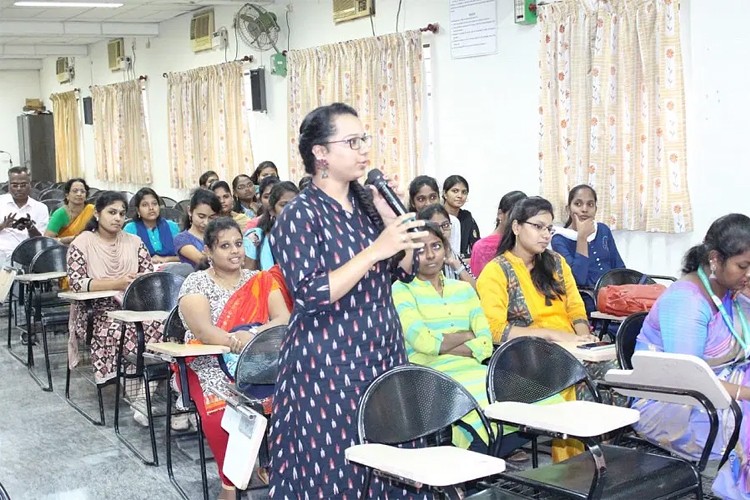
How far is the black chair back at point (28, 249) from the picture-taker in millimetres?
6582

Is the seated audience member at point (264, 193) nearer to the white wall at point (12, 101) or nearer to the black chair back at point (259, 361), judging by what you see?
the black chair back at point (259, 361)

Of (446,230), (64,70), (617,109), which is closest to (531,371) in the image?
(446,230)

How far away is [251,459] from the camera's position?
2646 millimetres

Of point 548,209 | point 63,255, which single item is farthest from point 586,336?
point 63,255

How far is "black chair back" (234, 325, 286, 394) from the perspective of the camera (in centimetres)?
326

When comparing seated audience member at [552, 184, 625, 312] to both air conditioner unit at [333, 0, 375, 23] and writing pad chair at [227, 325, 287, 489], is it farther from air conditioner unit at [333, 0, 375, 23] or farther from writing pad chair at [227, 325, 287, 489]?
air conditioner unit at [333, 0, 375, 23]

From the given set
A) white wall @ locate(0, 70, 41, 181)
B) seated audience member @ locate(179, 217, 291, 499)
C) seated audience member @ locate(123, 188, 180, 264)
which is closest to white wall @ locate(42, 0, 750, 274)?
seated audience member @ locate(123, 188, 180, 264)

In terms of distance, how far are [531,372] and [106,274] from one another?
3.16m

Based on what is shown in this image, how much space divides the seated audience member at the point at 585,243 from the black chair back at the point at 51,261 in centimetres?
329

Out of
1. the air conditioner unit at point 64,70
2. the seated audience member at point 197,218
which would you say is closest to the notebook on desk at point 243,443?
the seated audience member at point 197,218

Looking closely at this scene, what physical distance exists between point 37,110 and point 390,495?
1751 cm

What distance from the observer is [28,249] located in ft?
21.8

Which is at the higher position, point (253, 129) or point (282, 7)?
point (282, 7)

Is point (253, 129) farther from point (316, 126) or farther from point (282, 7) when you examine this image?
point (316, 126)
